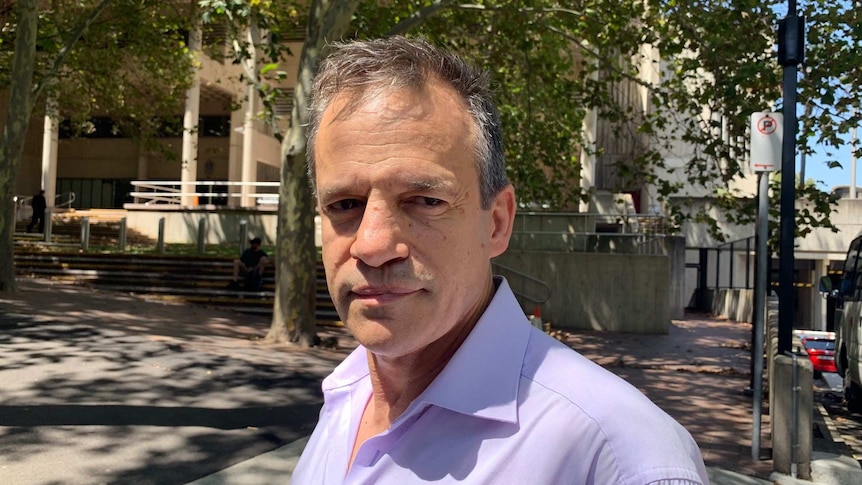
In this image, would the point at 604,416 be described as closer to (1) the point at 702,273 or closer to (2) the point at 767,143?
(2) the point at 767,143

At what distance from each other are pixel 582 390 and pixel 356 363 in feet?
2.36

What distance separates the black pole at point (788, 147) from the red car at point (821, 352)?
18.4 feet

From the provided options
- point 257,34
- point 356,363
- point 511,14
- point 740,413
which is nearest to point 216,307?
point 257,34

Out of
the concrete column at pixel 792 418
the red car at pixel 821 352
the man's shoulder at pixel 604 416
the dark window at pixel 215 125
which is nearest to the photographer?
the man's shoulder at pixel 604 416

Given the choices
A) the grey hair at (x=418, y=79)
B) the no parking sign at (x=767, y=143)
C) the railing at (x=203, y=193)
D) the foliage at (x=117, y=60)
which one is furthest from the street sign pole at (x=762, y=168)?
the railing at (x=203, y=193)

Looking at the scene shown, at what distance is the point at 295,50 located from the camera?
→ 117ft

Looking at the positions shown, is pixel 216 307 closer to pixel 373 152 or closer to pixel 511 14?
pixel 511 14

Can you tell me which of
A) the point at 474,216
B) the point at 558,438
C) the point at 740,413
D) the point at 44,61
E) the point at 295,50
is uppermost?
the point at 295,50

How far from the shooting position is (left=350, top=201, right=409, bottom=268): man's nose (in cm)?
125

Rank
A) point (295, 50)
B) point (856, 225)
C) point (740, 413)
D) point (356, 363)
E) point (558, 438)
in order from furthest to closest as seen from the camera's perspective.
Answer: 1. point (295, 50)
2. point (856, 225)
3. point (740, 413)
4. point (356, 363)
5. point (558, 438)

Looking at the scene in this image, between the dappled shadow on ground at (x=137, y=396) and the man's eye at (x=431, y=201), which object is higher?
the man's eye at (x=431, y=201)

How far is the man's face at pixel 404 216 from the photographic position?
1.26m

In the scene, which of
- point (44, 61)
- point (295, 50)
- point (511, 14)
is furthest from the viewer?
point (295, 50)

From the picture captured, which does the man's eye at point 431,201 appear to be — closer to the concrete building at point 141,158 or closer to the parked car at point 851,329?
the parked car at point 851,329
